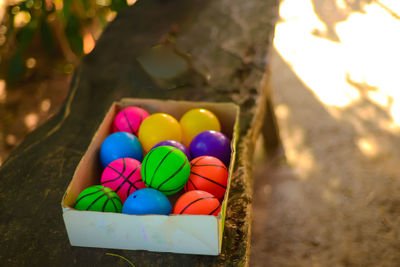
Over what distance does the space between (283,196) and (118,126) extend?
1168 mm

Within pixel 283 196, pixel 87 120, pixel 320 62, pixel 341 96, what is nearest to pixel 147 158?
pixel 87 120

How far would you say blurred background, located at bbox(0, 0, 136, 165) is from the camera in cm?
262

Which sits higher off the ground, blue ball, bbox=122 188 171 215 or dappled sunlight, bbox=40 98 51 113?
blue ball, bbox=122 188 171 215

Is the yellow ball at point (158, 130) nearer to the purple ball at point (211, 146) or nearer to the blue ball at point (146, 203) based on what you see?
the purple ball at point (211, 146)

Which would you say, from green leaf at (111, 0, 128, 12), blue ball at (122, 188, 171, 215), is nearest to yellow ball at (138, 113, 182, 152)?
blue ball at (122, 188, 171, 215)

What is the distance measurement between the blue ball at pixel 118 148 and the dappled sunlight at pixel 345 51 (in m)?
1.83

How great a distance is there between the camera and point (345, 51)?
3.60 m

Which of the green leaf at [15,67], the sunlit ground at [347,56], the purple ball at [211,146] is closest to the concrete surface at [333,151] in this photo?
the sunlit ground at [347,56]

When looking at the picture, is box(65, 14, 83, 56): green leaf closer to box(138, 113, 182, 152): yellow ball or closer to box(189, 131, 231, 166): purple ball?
box(138, 113, 182, 152): yellow ball

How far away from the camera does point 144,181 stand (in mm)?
1345

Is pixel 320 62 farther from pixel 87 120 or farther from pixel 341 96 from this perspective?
pixel 87 120

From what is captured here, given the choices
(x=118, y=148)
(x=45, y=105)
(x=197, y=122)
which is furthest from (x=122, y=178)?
(x=45, y=105)

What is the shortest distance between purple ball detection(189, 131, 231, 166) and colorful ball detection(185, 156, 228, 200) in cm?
8

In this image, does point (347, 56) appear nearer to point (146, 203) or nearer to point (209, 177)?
point (209, 177)
